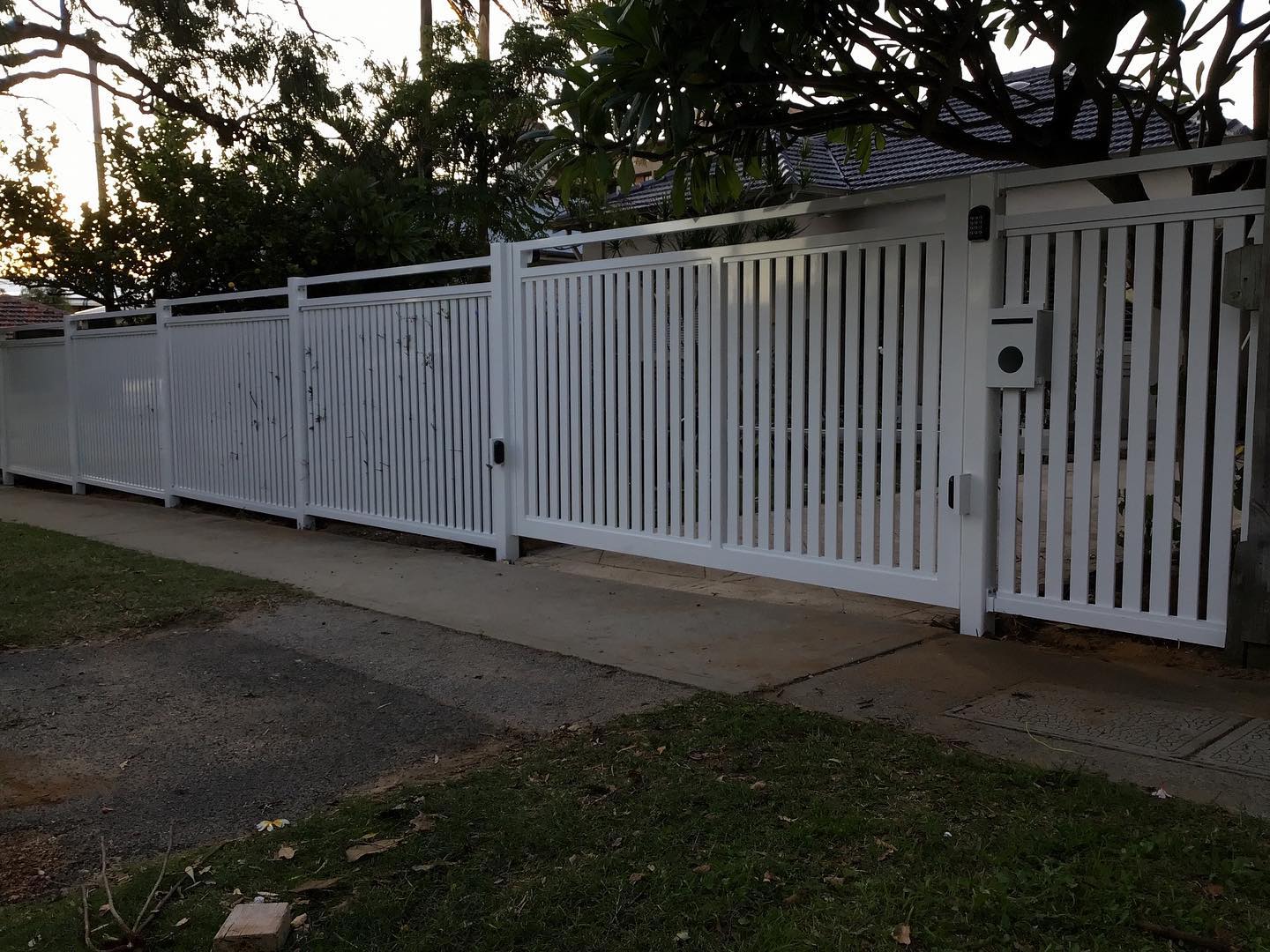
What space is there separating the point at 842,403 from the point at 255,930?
175 inches

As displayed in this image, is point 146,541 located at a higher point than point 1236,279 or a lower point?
lower

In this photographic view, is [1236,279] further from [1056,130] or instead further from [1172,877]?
[1172,877]

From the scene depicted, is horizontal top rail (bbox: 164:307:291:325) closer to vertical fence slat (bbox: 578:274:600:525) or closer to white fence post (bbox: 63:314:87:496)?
white fence post (bbox: 63:314:87:496)

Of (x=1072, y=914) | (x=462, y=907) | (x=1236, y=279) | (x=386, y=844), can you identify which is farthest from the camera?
(x=1236, y=279)

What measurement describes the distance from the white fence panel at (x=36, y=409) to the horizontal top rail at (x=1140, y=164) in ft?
40.5

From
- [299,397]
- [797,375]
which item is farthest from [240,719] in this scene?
[299,397]

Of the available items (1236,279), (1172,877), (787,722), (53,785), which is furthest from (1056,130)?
(53,785)

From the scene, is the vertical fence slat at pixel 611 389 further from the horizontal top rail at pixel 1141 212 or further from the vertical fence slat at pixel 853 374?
the horizontal top rail at pixel 1141 212

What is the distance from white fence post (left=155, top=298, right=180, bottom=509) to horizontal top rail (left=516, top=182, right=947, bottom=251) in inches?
246

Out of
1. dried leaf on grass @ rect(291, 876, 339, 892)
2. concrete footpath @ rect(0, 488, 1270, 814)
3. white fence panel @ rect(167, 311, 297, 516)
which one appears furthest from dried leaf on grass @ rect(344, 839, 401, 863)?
white fence panel @ rect(167, 311, 297, 516)

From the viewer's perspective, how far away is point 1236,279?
503 centimetres

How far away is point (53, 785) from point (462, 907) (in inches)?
79.7

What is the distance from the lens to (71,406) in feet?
47.1

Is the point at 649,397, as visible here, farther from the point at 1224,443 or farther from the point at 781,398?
the point at 1224,443
